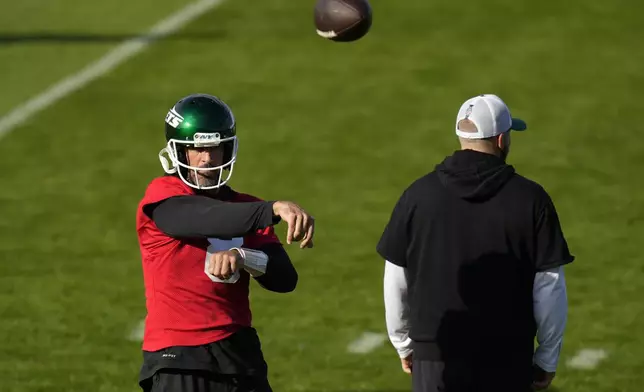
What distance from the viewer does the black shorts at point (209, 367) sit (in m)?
6.43

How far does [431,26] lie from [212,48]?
8.52 feet

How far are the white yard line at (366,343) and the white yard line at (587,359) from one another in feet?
4.47

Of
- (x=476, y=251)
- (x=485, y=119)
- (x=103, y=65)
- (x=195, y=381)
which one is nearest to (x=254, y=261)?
(x=195, y=381)

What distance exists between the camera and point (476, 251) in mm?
6309

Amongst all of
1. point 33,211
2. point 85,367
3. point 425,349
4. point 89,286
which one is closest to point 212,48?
point 33,211

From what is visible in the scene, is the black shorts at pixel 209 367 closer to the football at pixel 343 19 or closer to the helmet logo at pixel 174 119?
the helmet logo at pixel 174 119

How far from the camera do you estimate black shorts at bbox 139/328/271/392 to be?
6.43 m

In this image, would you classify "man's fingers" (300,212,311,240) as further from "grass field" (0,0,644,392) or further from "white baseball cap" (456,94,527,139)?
"grass field" (0,0,644,392)

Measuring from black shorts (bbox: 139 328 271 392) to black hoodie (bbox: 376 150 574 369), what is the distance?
0.75 metres

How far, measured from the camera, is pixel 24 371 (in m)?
10.1

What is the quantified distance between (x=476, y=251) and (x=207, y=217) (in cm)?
122

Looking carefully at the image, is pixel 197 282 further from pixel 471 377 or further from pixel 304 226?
pixel 471 377

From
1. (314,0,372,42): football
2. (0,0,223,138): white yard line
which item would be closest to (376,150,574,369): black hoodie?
(314,0,372,42): football

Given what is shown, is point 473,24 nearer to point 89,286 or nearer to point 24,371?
point 89,286
